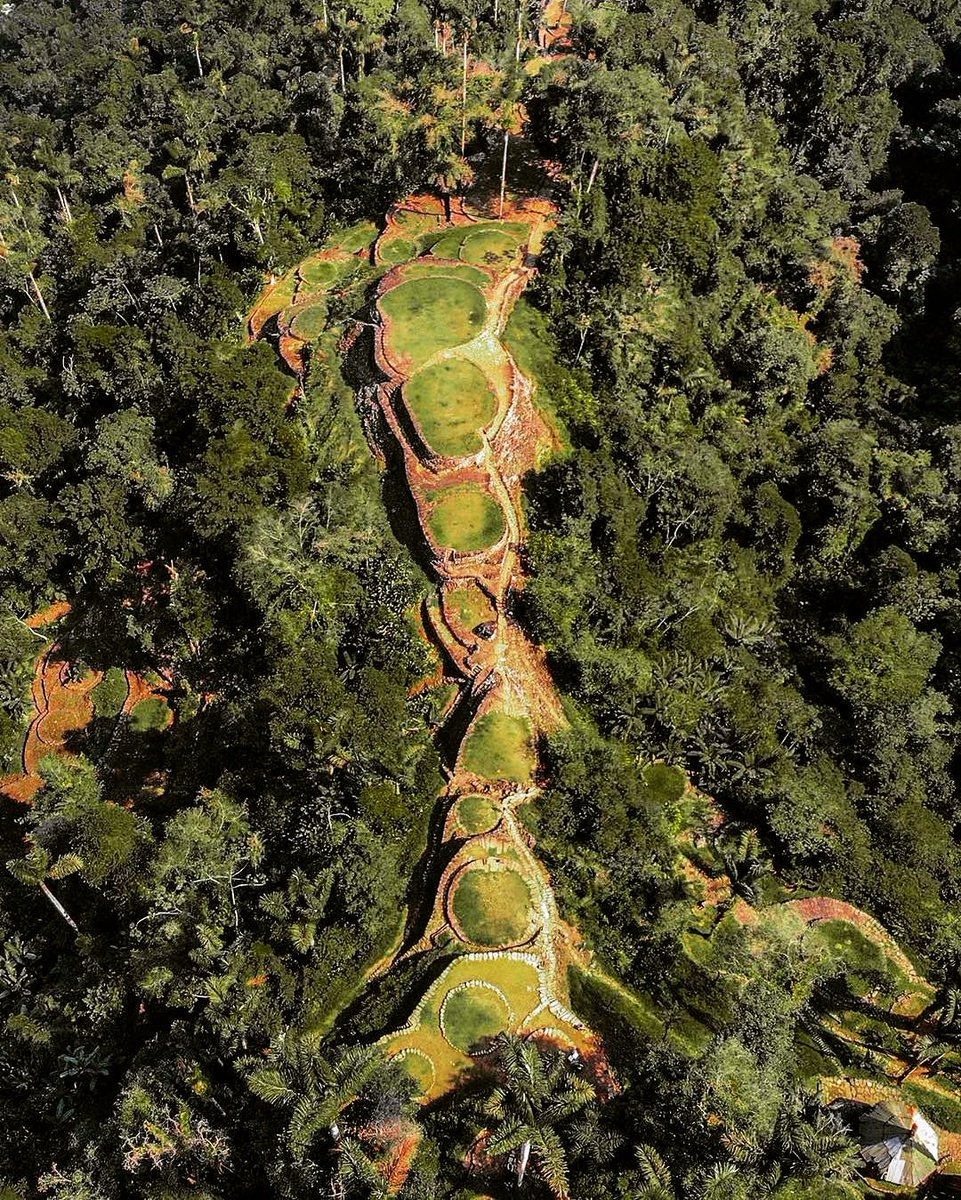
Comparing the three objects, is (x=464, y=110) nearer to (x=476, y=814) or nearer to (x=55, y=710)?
(x=55, y=710)

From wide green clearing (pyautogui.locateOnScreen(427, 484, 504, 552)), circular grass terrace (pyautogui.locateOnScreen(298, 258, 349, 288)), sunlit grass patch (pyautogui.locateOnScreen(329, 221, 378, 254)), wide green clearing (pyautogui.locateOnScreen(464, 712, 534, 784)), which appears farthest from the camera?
sunlit grass patch (pyautogui.locateOnScreen(329, 221, 378, 254))

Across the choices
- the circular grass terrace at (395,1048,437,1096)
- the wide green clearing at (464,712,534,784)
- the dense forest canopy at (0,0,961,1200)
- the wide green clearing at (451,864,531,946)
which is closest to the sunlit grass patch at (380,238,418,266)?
the dense forest canopy at (0,0,961,1200)

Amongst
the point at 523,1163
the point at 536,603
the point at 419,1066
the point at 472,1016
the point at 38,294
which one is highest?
the point at 38,294

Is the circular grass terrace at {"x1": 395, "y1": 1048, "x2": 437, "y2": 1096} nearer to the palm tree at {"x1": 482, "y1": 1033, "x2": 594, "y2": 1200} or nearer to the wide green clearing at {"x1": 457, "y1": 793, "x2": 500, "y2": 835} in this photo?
the palm tree at {"x1": 482, "y1": 1033, "x2": 594, "y2": 1200}

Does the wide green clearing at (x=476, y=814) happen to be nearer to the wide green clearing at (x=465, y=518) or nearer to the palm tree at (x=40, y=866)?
the wide green clearing at (x=465, y=518)

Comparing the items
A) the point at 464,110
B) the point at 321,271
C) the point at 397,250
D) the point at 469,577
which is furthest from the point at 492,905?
the point at 464,110

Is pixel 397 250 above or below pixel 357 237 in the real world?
below

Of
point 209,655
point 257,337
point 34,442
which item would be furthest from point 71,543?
point 257,337
